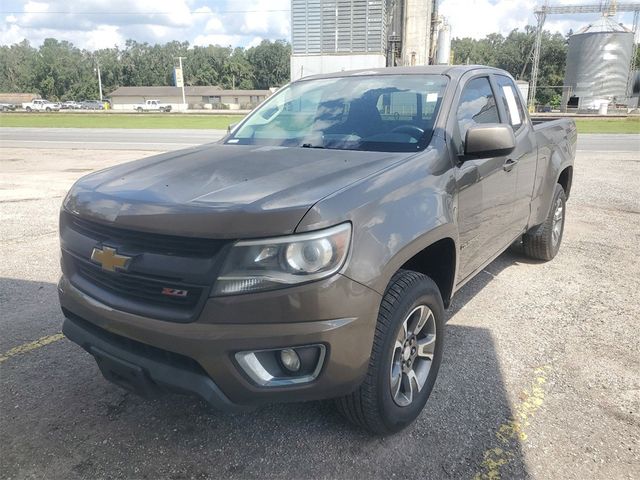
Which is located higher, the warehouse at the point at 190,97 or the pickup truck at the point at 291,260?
the pickup truck at the point at 291,260

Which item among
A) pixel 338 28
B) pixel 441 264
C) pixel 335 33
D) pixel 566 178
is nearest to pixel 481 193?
pixel 441 264

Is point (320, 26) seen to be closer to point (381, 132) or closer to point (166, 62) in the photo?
point (381, 132)

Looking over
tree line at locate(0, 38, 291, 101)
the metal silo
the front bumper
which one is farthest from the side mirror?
tree line at locate(0, 38, 291, 101)

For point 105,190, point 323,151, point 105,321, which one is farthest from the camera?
point 323,151

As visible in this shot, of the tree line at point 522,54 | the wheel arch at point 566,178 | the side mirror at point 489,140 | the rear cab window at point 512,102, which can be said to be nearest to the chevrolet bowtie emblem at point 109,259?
the side mirror at point 489,140

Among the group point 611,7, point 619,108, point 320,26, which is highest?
point 611,7

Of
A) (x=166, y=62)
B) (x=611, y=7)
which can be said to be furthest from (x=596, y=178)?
(x=166, y=62)

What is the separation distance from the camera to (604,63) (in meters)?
56.9

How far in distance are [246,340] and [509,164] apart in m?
2.60

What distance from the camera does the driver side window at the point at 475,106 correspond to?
338 centimetres

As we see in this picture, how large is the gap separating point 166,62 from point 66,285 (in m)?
136

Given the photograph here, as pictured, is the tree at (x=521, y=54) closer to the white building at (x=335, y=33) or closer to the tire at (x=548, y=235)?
the white building at (x=335, y=33)

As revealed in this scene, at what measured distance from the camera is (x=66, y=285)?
8.68 feet

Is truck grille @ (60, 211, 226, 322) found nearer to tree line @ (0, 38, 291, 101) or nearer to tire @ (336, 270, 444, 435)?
tire @ (336, 270, 444, 435)
